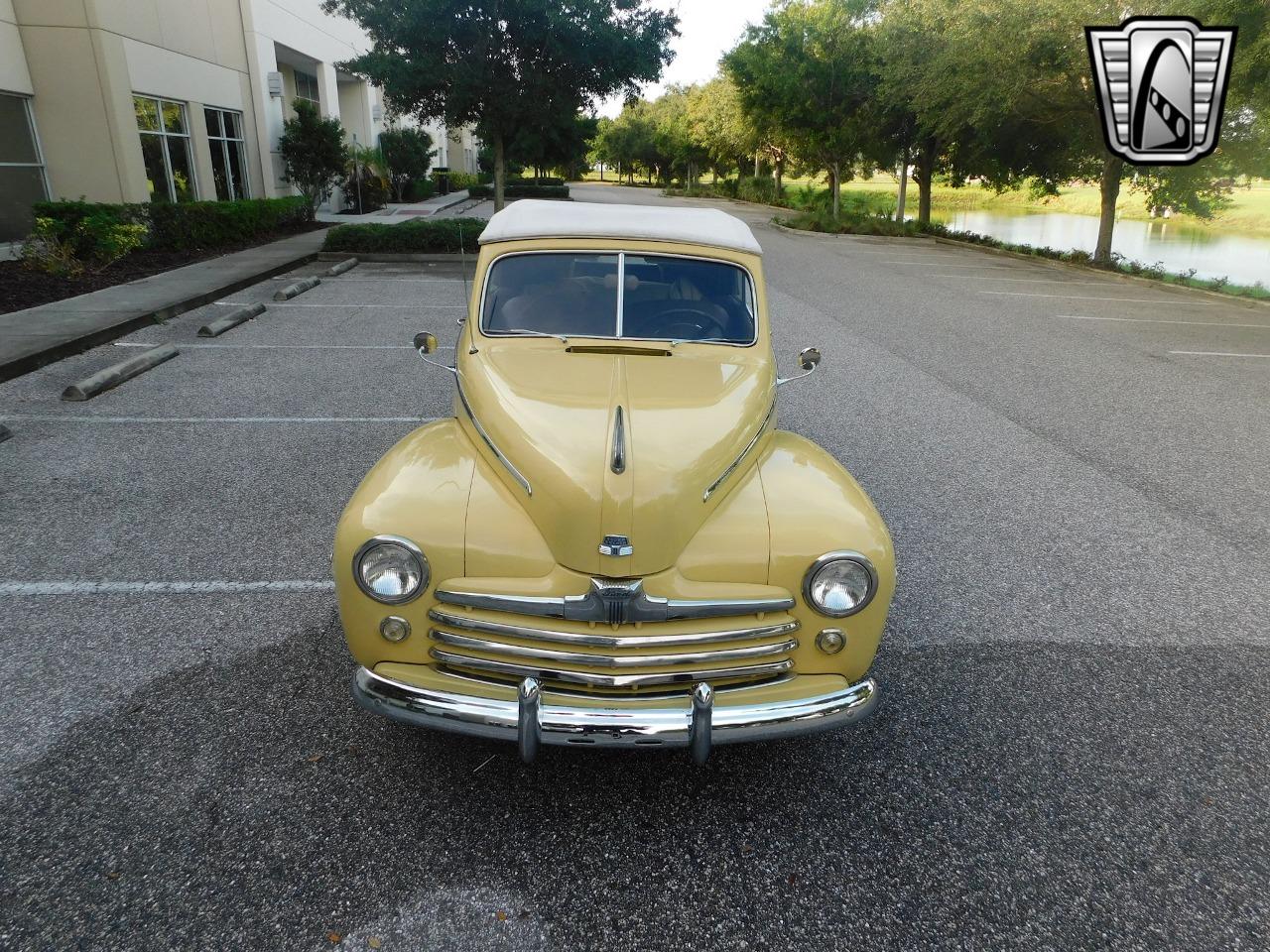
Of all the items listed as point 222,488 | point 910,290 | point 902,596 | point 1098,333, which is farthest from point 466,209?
point 902,596

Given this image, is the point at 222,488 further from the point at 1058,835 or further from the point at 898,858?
the point at 1058,835

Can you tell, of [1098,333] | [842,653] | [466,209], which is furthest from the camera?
[466,209]

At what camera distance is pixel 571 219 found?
4.25 metres

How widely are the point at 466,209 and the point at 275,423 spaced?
29226 mm

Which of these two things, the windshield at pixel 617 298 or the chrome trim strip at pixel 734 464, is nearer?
the chrome trim strip at pixel 734 464

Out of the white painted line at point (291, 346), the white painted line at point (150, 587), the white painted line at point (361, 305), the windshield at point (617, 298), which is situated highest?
the windshield at point (617, 298)

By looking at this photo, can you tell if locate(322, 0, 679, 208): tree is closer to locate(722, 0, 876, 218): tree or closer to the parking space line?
the parking space line

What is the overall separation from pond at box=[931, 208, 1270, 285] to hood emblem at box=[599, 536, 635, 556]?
23.4 m

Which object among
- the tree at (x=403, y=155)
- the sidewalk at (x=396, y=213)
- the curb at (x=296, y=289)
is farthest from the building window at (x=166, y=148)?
the tree at (x=403, y=155)

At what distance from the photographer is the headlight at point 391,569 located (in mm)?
2754

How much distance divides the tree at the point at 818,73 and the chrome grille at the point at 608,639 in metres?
30.9

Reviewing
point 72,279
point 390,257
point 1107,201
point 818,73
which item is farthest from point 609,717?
point 818,73

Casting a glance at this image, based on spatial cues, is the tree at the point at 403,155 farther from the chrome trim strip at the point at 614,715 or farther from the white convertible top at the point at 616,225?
the chrome trim strip at the point at 614,715

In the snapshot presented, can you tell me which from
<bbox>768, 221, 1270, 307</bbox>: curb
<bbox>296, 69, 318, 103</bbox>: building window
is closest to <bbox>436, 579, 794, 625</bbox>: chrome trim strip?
<bbox>768, 221, 1270, 307</bbox>: curb
